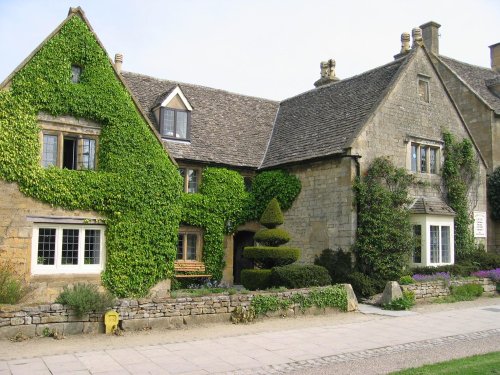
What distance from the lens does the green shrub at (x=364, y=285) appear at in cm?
1844

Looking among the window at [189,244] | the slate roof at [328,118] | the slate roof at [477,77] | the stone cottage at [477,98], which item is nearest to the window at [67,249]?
the window at [189,244]

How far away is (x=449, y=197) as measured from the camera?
919 inches

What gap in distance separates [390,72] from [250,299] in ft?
43.4

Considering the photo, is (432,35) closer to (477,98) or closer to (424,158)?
(477,98)

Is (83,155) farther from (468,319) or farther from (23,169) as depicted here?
(468,319)

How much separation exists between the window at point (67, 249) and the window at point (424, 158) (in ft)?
44.3

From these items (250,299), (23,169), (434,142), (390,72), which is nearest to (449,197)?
(434,142)

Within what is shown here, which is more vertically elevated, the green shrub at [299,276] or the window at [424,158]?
the window at [424,158]

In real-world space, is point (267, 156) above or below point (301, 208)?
above

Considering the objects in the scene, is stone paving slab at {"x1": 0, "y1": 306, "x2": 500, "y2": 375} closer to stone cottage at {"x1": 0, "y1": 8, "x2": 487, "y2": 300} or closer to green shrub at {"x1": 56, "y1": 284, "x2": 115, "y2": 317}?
green shrub at {"x1": 56, "y1": 284, "x2": 115, "y2": 317}

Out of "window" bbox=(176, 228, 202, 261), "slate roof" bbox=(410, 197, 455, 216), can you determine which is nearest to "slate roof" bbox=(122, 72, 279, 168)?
"window" bbox=(176, 228, 202, 261)

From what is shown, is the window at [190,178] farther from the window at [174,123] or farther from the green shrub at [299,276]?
the green shrub at [299,276]

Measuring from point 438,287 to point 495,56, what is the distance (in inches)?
853

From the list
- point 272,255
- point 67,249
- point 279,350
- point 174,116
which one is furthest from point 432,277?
point 67,249
